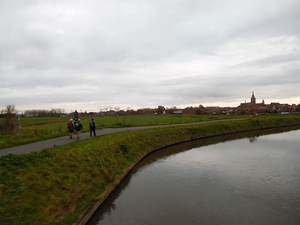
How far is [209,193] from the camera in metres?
13.6

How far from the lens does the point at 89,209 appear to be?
442 inches

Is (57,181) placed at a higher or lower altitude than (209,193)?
higher

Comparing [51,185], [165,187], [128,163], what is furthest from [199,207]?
[128,163]

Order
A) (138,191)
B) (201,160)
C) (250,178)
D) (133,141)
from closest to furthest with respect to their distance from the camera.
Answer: (138,191) < (250,178) < (201,160) < (133,141)

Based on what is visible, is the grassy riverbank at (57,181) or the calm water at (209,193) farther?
the calm water at (209,193)

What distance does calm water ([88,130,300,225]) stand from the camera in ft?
35.4

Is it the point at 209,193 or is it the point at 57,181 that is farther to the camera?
the point at 209,193

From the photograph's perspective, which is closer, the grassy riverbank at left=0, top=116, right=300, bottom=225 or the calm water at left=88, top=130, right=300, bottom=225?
the grassy riverbank at left=0, top=116, right=300, bottom=225

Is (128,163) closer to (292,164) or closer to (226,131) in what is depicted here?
(292,164)

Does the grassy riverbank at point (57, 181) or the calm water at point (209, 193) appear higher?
the grassy riverbank at point (57, 181)

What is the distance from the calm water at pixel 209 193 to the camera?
425 inches

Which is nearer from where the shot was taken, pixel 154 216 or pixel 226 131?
pixel 154 216

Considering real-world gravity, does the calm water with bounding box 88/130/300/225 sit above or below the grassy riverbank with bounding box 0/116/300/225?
below

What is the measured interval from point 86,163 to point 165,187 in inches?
198
